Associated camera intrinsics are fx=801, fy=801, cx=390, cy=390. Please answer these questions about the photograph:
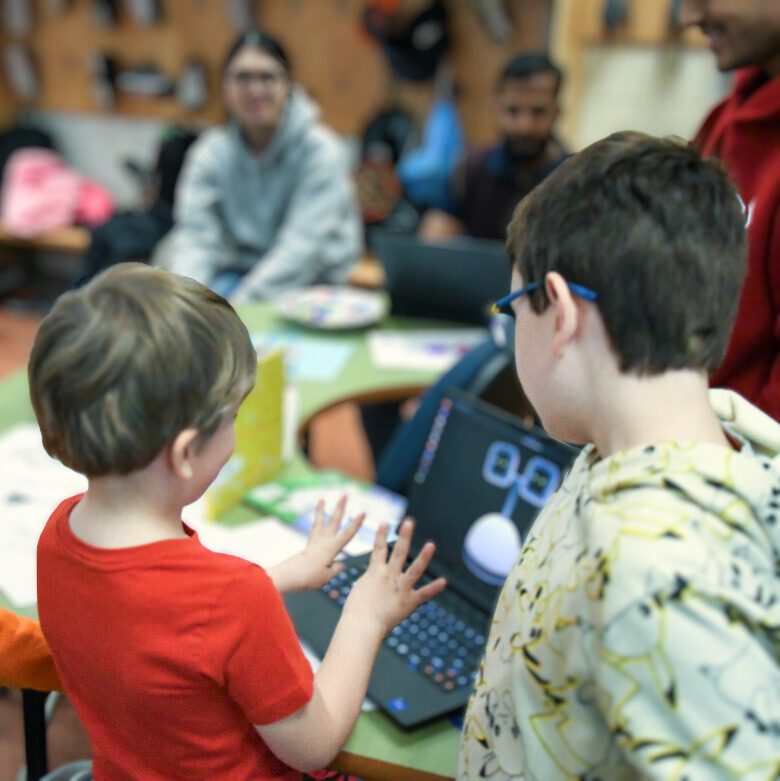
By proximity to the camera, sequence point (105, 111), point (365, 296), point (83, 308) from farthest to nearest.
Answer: point (105, 111) < point (365, 296) < point (83, 308)

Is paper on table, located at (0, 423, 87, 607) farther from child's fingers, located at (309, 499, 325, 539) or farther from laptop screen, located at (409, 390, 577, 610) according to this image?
laptop screen, located at (409, 390, 577, 610)

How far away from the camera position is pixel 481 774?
2.47 ft

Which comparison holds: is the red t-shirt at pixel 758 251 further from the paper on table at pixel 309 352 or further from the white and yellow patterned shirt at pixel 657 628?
the paper on table at pixel 309 352

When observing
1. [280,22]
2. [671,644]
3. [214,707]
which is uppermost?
[280,22]

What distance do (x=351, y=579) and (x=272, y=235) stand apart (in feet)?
6.47

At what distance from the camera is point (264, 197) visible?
2.80 meters

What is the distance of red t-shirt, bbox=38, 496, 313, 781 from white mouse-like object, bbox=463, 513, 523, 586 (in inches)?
16.7

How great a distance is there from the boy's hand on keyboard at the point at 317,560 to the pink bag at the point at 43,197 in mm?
3937

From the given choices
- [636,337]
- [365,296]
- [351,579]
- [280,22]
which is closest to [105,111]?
[280,22]

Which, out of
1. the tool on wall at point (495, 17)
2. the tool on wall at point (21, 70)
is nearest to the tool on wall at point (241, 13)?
the tool on wall at point (495, 17)

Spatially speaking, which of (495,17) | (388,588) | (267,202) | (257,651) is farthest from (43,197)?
(257,651)

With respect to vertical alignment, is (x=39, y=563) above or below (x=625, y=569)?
below

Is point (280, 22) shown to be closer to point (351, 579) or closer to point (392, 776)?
point (351, 579)

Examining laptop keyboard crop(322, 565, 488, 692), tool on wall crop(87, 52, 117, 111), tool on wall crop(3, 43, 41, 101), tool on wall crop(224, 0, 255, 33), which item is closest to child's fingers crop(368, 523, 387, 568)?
laptop keyboard crop(322, 565, 488, 692)
